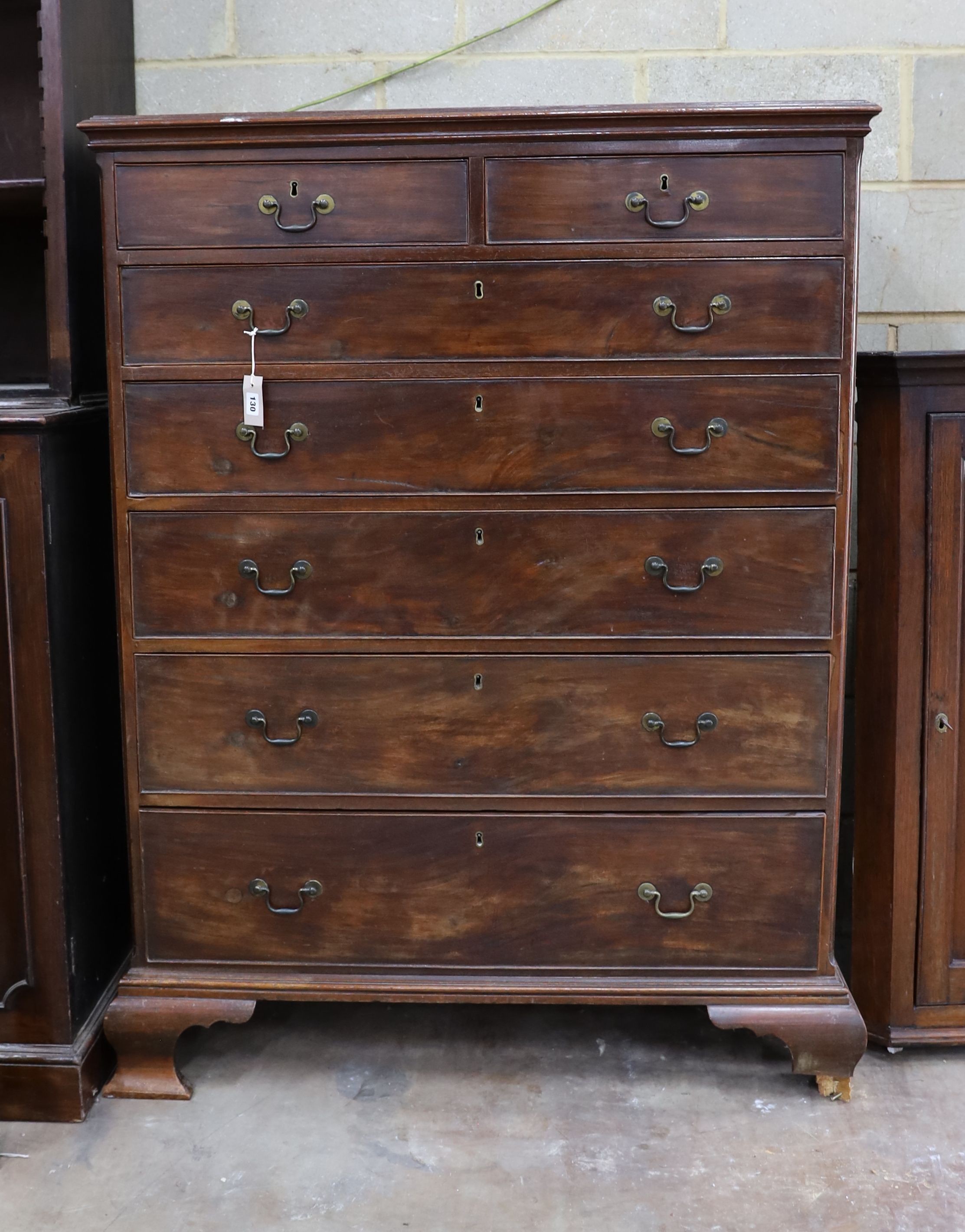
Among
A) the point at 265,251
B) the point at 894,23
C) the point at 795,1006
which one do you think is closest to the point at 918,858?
the point at 795,1006

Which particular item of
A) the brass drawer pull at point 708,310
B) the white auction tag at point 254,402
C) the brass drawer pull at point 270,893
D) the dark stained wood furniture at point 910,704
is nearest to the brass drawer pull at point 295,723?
the brass drawer pull at point 270,893

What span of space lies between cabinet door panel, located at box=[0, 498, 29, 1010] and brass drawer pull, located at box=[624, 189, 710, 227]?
1.23 meters

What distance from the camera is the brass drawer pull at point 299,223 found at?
1.99m

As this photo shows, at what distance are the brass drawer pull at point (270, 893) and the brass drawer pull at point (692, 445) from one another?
96 centimetres

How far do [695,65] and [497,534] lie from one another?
123cm

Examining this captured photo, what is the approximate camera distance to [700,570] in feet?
6.73

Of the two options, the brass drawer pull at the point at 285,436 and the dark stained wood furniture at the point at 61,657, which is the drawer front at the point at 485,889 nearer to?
the dark stained wood furniture at the point at 61,657

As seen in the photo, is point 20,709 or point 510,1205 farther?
point 20,709

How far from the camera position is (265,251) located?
2004 mm

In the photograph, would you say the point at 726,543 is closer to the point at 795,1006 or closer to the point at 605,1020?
the point at 795,1006

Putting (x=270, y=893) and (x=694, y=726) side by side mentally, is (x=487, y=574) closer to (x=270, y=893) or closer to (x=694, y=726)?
(x=694, y=726)

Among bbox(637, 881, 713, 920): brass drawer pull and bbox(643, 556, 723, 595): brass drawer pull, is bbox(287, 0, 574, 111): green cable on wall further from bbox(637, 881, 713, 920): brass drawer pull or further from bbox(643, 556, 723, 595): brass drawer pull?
bbox(637, 881, 713, 920): brass drawer pull

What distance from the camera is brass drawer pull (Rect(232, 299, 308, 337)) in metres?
2.01

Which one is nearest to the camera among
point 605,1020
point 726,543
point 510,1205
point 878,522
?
point 510,1205
